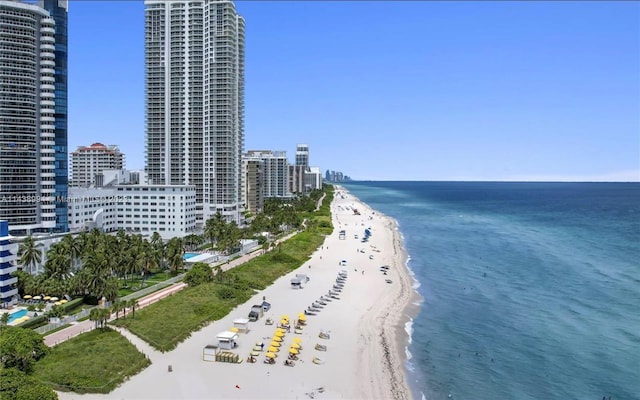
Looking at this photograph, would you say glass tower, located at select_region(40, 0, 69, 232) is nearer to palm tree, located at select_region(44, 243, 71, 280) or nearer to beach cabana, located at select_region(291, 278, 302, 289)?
palm tree, located at select_region(44, 243, 71, 280)

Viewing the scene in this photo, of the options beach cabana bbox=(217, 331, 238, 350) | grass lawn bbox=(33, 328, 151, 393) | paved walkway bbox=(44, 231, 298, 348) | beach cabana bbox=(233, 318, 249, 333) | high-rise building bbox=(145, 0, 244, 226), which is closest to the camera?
grass lawn bbox=(33, 328, 151, 393)

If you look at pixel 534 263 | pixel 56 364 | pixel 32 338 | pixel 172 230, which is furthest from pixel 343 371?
pixel 172 230

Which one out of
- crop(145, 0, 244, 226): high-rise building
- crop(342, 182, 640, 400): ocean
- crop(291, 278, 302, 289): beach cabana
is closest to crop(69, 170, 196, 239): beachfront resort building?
crop(145, 0, 244, 226): high-rise building

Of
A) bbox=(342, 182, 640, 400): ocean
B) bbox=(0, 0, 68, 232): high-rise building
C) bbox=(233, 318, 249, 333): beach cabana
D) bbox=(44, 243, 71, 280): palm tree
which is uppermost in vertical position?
Answer: bbox=(0, 0, 68, 232): high-rise building

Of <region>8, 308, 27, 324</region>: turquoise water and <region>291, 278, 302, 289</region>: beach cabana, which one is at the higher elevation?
<region>8, 308, 27, 324</region>: turquoise water

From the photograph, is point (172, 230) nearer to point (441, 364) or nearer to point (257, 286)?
point (257, 286)

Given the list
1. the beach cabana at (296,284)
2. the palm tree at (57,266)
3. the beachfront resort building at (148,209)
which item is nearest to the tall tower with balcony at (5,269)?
the palm tree at (57,266)
